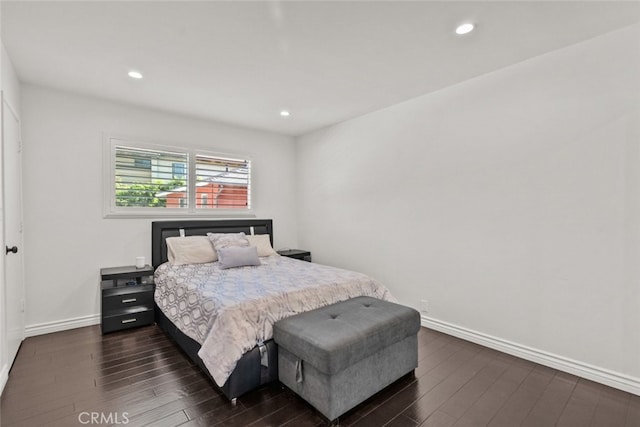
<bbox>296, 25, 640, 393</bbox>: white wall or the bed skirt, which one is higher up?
<bbox>296, 25, 640, 393</bbox>: white wall

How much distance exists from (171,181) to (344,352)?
340 cm

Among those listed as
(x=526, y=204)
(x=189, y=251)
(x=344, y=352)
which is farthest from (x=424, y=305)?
(x=189, y=251)

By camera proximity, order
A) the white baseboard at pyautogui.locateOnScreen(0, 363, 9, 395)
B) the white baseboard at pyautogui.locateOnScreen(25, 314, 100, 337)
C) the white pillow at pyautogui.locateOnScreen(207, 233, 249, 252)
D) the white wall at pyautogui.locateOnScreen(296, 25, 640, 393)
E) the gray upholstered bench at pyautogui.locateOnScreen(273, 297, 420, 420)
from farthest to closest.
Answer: the white pillow at pyautogui.locateOnScreen(207, 233, 249, 252) < the white baseboard at pyautogui.locateOnScreen(25, 314, 100, 337) < the white wall at pyautogui.locateOnScreen(296, 25, 640, 393) < the white baseboard at pyautogui.locateOnScreen(0, 363, 9, 395) < the gray upholstered bench at pyautogui.locateOnScreen(273, 297, 420, 420)

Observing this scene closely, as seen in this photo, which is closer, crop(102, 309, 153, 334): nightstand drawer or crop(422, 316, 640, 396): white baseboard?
crop(422, 316, 640, 396): white baseboard

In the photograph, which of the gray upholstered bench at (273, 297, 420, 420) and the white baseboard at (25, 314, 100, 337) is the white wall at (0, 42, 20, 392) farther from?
the gray upholstered bench at (273, 297, 420, 420)

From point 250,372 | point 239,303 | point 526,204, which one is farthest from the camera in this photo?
point 526,204

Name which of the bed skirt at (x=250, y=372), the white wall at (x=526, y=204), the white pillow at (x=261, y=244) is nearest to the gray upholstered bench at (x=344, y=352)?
the bed skirt at (x=250, y=372)

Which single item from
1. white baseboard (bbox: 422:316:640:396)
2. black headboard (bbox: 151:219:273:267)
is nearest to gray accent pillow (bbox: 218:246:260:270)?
black headboard (bbox: 151:219:273:267)

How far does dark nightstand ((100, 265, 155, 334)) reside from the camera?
128 inches

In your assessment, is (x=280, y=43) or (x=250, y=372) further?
(x=280, y=43)

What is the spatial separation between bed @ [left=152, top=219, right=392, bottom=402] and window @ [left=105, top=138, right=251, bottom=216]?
0.39 m

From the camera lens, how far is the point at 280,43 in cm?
243

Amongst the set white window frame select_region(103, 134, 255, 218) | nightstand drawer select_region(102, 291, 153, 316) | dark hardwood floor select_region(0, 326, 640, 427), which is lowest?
dark hardwood floor select_region(0, 326, 640, 427)

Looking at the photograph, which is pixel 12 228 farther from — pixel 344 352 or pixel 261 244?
pixel 344 352
